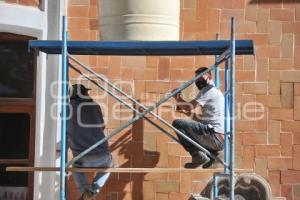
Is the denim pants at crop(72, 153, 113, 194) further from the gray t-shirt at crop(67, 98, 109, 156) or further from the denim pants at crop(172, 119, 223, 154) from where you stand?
the denim pants at crop(172, 119, 223, 154)

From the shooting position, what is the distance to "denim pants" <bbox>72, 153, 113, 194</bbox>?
320 inches

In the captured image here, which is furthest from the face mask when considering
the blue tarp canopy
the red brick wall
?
the red brick wall

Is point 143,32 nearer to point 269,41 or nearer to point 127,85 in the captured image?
point 127,85

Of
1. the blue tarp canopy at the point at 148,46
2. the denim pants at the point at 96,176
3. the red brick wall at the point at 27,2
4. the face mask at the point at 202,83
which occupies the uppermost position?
the red brick wall at the point at 27,2

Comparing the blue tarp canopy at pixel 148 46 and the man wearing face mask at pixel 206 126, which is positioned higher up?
the blue tarp canopy at pixel 148 46

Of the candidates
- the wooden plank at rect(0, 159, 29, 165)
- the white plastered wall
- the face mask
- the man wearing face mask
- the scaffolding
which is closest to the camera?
the scaffolding

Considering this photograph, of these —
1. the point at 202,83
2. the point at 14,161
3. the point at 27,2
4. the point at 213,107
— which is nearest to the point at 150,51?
the point at 202,83

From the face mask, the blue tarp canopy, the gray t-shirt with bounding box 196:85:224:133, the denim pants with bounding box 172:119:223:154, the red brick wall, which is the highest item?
the red brick wall

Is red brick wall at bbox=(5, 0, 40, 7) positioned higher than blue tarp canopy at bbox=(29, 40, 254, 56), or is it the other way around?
red brick wall at bbox=(5, 0, 40, 7)

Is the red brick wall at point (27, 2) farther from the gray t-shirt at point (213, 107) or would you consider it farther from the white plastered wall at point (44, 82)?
the gray t-shirt at point (213, 107)

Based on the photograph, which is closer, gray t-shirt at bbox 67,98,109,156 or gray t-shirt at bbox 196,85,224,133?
gray t-shirt at bbox 67,98,109,156

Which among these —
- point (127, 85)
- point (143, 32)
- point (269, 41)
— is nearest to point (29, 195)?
point (127, 85)

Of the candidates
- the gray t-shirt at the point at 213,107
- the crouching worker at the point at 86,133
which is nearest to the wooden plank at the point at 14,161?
the crouching worker at the point at 86,133

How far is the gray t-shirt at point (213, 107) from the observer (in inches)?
327
